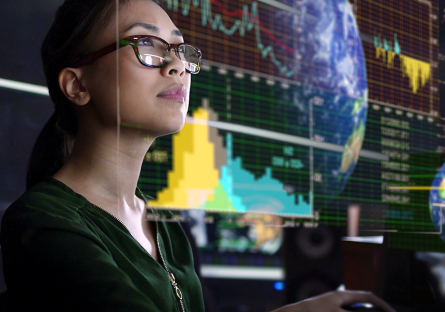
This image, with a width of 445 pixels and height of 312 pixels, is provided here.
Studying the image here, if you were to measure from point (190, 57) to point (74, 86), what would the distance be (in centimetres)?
20

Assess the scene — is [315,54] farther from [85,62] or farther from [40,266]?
[40,266]

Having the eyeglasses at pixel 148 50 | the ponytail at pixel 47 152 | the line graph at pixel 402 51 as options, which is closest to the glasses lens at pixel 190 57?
the eyeglasses at pixel 148 50

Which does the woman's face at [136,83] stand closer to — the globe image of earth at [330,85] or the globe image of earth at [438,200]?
the globe image of earth at [330,85]

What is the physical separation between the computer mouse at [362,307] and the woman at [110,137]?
0.36 m

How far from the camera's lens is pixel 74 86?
738 millimetres

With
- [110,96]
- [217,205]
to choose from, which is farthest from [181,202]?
[110,96]

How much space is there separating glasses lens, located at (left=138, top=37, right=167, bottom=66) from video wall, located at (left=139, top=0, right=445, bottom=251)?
3.6 inches

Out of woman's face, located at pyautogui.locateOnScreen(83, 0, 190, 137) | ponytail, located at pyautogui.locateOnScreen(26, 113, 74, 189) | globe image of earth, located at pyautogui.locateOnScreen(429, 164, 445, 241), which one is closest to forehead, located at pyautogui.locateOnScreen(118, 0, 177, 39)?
woman's face, located at pyautogui.locateOnScreen(83, 0, 190, 137)

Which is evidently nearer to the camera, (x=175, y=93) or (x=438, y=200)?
(x=175, y=93)

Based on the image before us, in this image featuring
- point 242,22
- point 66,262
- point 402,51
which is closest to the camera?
point 66,262

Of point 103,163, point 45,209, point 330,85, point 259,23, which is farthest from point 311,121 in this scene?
point 45,209

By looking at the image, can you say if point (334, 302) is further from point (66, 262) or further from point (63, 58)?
point (63, 58)

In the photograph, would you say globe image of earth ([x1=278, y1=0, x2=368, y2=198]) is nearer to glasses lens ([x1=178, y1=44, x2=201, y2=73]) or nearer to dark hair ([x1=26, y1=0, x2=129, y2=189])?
glasses lens ([x1=178, y1=44, x2=201, y2=73])

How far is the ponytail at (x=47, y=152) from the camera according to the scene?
0.78 m
